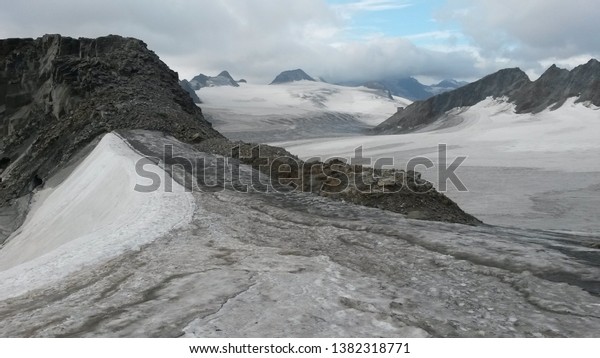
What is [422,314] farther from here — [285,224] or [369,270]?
[285,224]

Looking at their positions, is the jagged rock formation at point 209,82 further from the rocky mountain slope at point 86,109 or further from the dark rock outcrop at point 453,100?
the rocky mountain slope at point 86,109

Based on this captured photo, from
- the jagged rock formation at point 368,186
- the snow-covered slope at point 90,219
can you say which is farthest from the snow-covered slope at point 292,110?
the jagged rock formation at point 368,186

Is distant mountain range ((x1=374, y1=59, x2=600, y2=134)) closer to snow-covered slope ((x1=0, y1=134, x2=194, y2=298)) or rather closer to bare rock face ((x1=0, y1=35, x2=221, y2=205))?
bare rock face ((x1=0, y1=35, x2=221, y2=205))

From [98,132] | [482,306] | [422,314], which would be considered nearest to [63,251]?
[422,314]

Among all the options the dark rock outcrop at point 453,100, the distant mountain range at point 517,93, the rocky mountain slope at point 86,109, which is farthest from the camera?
the dark rock outcrop at point 453,100

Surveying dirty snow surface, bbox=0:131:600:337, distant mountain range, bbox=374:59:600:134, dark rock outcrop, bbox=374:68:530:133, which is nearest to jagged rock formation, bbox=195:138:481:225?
dirty snow surface, bbox=0:131:600:337

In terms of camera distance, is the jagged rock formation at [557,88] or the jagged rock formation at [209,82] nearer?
the jagged rock formation at [557,88]

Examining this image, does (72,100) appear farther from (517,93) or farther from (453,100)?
(453,100)
